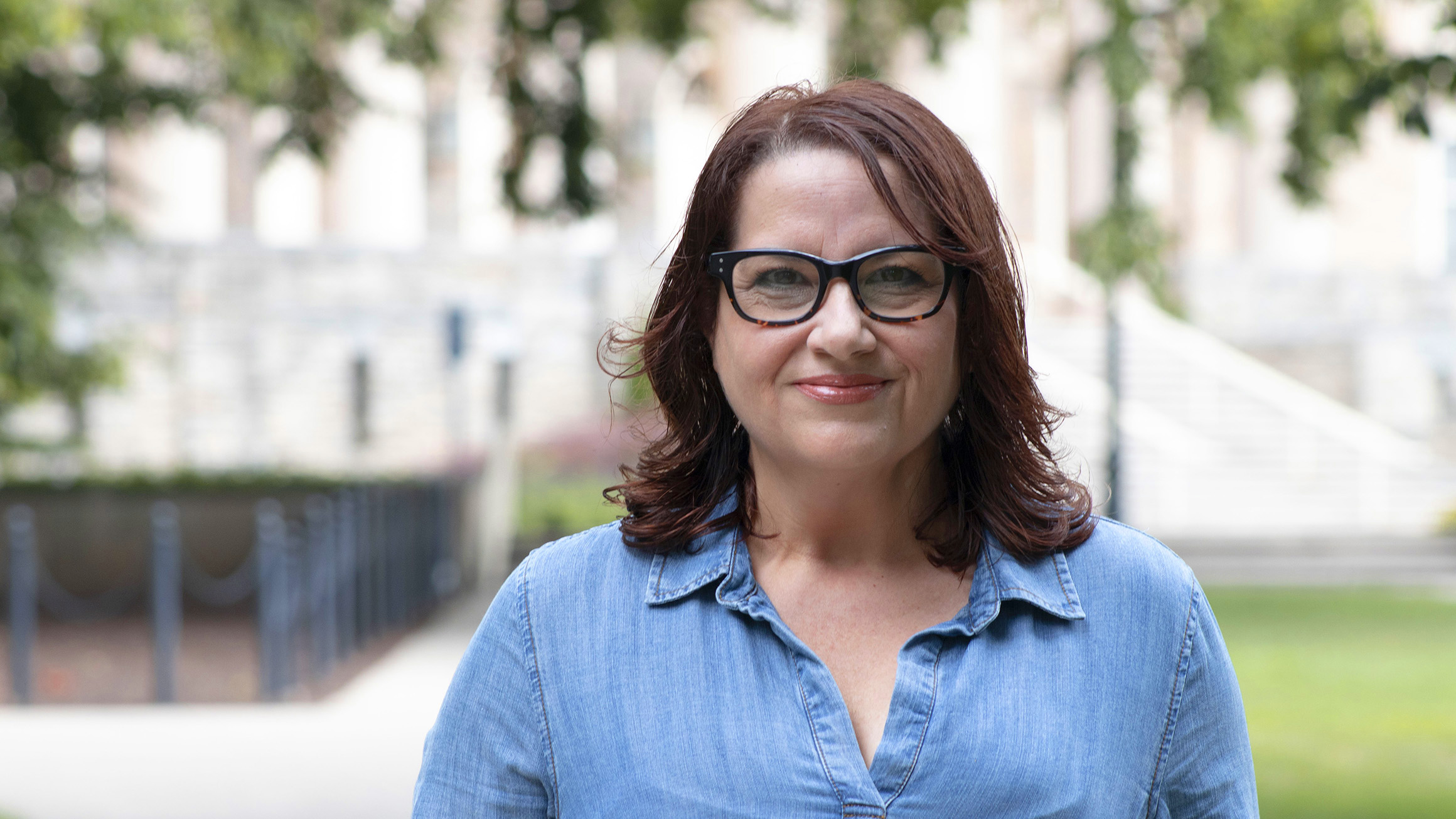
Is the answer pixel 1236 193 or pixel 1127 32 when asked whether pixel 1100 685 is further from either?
pixel 1236 193

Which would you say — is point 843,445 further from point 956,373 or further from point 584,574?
point 584,574

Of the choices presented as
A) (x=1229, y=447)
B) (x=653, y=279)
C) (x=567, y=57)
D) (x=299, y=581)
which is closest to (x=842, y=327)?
(x=567, y=57)

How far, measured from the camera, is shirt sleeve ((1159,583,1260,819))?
165 centimetres

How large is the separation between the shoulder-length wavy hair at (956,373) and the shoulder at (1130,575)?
0.03 metres

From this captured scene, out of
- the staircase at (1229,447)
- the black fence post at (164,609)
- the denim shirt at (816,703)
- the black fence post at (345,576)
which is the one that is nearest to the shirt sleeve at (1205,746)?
the denim shirt at (816,703)

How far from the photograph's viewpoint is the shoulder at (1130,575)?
165 cm

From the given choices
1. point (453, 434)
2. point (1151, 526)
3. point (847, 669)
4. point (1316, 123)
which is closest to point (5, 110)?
point (1316, 123)

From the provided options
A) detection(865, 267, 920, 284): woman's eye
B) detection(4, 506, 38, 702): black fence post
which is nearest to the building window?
detection(4, 506, 38, 702): black fence post

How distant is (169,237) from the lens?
2612 centimetres

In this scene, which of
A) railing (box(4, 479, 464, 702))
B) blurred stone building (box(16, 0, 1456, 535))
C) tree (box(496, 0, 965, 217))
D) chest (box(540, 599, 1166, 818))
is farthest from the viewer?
blurred stone building (box(16, 0, 1456, 535))

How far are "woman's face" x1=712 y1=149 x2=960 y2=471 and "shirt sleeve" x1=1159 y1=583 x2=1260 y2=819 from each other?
0.38 m

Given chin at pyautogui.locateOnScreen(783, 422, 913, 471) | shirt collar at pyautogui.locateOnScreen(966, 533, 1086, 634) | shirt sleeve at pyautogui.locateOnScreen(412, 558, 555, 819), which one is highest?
chin at pyautogui.locateOnScreen(783, 422, 913, 471)

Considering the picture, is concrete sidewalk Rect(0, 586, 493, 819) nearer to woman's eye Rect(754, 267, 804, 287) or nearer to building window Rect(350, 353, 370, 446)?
woman's eye Rect(754, 267, 804, 287)

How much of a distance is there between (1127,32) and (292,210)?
78.9 ft
